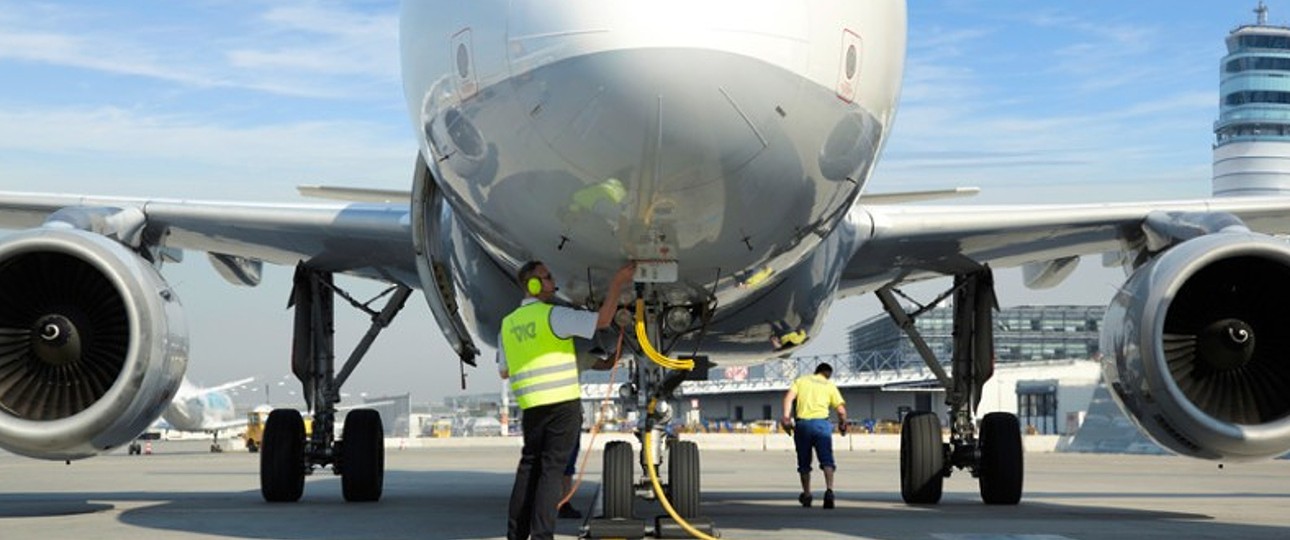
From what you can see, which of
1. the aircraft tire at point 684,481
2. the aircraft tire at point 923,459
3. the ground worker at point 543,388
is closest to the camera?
the ground worker at point 543,388

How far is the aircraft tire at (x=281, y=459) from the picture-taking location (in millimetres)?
15812

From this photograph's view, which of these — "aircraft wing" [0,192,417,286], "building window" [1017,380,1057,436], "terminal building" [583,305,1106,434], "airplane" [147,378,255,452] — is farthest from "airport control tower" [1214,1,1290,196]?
"aircraft wing" [0,192,417,286]

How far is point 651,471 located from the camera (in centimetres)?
1050

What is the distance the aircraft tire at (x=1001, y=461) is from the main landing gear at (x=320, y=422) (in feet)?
18.7

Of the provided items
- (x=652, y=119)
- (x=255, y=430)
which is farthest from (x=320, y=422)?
(x=255, y=430)

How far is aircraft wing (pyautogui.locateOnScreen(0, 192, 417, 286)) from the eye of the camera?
13.9 m

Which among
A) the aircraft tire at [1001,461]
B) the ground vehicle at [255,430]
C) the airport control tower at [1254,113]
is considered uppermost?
the airport control tower at [1254,113]

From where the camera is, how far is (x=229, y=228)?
14.5 metres

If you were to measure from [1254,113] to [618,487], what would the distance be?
19311 centimetres

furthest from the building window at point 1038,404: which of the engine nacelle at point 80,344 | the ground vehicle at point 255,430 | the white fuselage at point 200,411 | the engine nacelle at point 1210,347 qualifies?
the engine nacelle at point 80,344

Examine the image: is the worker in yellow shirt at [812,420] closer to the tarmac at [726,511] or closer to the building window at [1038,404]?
the tarmac at [726,511]

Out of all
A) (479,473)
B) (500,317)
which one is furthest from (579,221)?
(479,473)

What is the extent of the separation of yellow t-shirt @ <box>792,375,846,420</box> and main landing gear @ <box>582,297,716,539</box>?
15.6 feet

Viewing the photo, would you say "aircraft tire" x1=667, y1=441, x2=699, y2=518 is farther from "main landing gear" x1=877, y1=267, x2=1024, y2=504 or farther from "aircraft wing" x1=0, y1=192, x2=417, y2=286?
"main landing gear" x1=877, y1=267, x2=1024, y2=504
